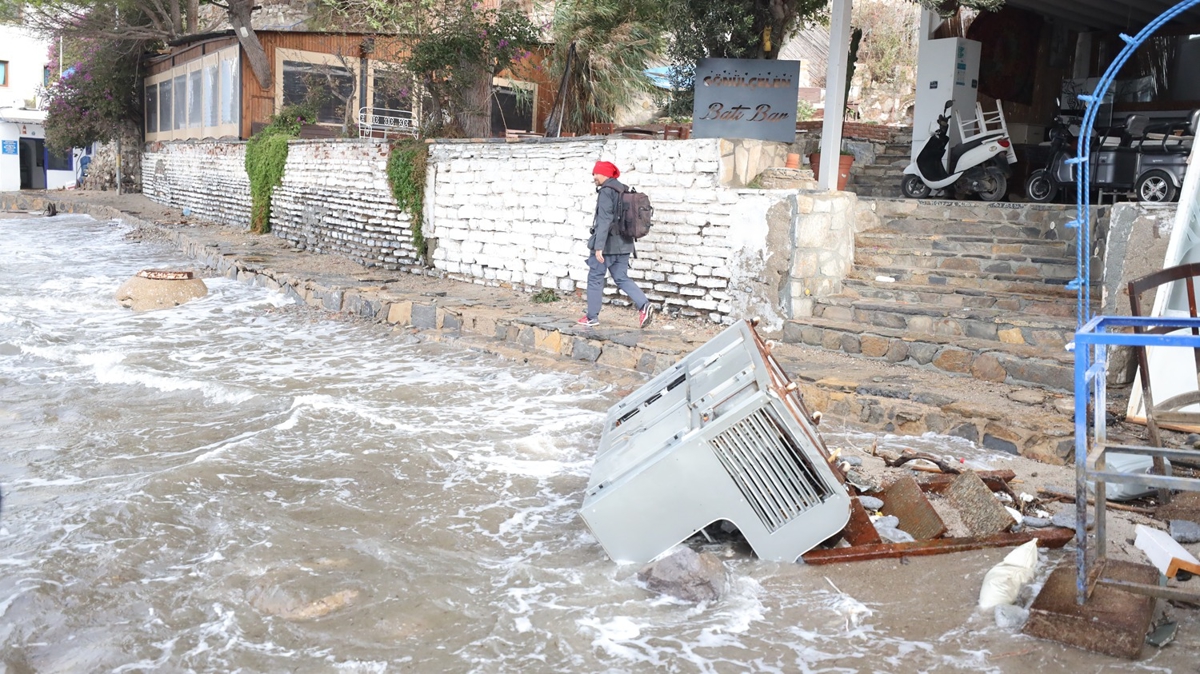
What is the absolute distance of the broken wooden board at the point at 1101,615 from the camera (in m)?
3.27

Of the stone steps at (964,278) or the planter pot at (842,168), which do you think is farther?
the planter pot at (842,168)

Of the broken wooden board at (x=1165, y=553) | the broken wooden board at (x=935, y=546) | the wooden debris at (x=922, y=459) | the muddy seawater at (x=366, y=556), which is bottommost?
the muddy seawater at (x=366, y=556)

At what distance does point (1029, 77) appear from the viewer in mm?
12555

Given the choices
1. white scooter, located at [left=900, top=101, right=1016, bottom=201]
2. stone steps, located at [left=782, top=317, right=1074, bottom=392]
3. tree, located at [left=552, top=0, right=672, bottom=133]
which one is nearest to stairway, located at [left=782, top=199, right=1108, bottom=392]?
stone steps, located at [left=782, top=317, right=1074, bottom=392]

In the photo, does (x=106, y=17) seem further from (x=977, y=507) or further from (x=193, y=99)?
(x=977, y=507)

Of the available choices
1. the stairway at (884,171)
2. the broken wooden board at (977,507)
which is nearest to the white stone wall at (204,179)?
the stairway at (884,171)

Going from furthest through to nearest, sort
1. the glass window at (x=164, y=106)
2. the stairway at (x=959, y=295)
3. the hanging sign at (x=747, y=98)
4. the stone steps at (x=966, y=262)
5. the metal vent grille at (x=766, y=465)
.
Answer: the glass window at (x=164, y=106) < the hanging sign at (x=747, y=98) < the stone steps at (x=966, y=262) < the stairway at (x=959, y=295) < the metal vent grille at (x=766, y=465)

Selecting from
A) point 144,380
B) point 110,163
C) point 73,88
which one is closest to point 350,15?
point 144,380

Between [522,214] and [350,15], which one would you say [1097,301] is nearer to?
[522,214]

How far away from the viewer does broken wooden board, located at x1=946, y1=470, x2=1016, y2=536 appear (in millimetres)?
4355

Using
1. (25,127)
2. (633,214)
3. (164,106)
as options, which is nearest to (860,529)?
(633,214)

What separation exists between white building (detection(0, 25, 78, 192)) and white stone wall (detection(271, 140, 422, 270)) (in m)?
22.4

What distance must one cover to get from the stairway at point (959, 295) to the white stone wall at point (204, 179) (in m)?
13.8

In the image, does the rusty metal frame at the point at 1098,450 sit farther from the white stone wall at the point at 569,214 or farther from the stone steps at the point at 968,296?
the white stone wall at the point at 569,214
